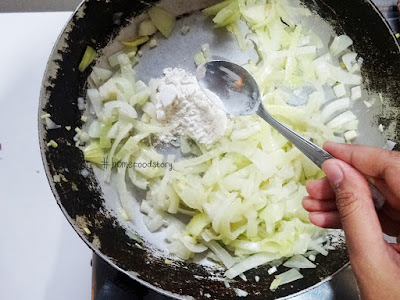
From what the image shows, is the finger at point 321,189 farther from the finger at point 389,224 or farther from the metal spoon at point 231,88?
the metal spoon at point 231,88

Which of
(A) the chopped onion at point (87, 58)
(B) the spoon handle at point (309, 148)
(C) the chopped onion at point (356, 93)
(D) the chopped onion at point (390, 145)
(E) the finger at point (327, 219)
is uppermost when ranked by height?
(A) the chopped onion at point (87, 58)

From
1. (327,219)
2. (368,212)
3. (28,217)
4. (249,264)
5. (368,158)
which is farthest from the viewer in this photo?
(28,217)

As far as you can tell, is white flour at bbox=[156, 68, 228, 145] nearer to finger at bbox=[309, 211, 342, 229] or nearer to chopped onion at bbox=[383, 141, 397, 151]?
finger at bbox=[309, 211, 342, 229]

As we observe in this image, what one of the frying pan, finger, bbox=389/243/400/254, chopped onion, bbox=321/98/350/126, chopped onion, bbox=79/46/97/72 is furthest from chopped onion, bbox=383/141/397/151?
chopped onion, bbox=79/46/97/72

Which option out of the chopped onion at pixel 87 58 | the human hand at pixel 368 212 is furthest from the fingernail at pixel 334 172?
the chopped onion at pixel 87 58

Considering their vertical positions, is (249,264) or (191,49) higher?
(191,49)

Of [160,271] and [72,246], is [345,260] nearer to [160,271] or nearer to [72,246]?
[160,271]

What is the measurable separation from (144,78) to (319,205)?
21.9 inches

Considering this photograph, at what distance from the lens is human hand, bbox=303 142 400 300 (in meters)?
0.65

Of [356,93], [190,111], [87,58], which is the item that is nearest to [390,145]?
[356,93]

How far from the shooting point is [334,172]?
0.74m

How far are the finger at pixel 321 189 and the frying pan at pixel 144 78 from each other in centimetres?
16

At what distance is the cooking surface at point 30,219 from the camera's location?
1112 millimetres

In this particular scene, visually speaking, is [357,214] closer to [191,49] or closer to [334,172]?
[334,172]
